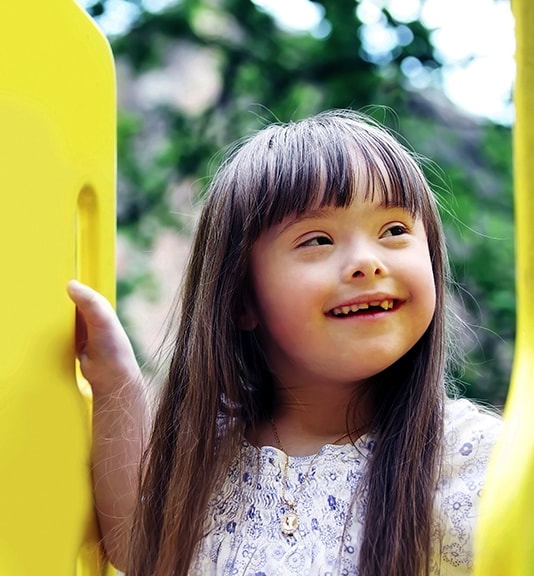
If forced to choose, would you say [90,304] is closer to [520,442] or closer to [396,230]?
[396,230]

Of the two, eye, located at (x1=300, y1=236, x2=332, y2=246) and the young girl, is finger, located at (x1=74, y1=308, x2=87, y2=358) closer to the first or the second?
the young girl

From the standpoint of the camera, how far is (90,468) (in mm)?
1007

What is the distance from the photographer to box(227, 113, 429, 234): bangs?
0.91 metres

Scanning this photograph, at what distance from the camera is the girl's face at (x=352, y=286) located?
0.88m

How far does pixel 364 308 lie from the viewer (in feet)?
2.93

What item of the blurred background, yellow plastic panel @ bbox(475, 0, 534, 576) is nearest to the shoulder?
yellow plastic panel @ bbox(475, 0, 534, 576)

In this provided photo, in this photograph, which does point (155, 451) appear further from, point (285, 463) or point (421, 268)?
point (421, 268)

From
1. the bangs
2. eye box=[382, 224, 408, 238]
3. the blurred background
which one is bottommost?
the blurred background

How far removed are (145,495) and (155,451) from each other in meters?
0.04

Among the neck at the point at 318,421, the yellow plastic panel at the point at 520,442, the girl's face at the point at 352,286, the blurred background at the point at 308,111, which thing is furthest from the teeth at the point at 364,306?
the blurred background at the point at 308,111

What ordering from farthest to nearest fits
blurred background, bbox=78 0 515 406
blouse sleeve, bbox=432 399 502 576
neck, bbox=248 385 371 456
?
1. blurred background, bbox=78 0 515 406
2. neck, bbox=248 385 371 456
3. blouse sleeve, bbox=432 399 502 576

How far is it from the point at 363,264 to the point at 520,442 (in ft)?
1.45

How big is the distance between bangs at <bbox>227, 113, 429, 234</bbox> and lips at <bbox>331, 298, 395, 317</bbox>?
0.09 metres

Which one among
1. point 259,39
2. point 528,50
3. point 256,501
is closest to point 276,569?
point 256,501
